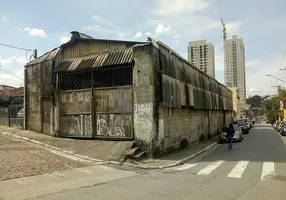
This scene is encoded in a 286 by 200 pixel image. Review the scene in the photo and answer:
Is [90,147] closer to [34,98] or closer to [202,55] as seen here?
[34,98]

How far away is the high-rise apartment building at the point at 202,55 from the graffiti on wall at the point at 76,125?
43710 mm

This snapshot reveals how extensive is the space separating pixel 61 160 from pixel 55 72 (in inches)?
326

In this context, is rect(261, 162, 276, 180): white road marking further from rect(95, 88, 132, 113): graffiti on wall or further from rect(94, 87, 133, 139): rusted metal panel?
rect(95, 88, 132, 113): graffiti on wall

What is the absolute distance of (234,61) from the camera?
302 ft

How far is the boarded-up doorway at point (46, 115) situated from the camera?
67.3 feet

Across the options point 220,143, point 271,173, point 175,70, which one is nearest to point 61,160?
point 271,173

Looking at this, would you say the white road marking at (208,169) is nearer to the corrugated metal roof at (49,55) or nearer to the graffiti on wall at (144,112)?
the graffiti on wall at (144,112)

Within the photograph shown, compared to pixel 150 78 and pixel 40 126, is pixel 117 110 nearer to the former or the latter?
pixel 150 78

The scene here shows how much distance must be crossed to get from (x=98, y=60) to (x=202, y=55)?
45587 millimetres

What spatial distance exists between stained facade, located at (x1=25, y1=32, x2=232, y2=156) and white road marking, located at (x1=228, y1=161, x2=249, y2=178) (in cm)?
413

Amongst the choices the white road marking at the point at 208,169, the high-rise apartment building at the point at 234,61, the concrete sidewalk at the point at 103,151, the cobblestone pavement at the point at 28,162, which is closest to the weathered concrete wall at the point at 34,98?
the concrete sidewalk at the point at 103,151

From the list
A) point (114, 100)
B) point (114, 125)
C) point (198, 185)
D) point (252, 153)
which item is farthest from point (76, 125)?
point (198, 185)

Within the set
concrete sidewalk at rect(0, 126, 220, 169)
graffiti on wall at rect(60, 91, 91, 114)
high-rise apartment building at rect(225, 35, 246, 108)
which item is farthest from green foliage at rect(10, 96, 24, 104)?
high-rise apartment building at rect(225, 35, 246, 108)

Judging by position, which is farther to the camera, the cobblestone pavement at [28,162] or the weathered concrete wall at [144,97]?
the weathered concrete wall at [144,97]
